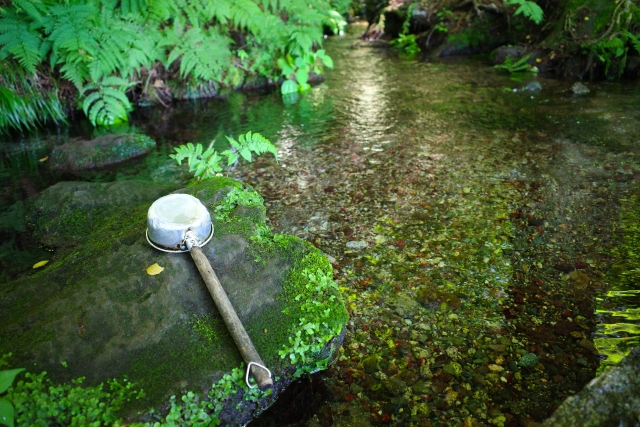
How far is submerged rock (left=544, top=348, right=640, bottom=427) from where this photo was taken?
1667 mm

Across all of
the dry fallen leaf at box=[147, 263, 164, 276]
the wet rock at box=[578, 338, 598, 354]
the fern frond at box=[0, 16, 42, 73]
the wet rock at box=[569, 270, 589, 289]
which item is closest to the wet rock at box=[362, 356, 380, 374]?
the wet rock at box=[578, 338, 598, 354]

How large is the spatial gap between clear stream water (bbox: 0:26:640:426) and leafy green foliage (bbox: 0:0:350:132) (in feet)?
2.22

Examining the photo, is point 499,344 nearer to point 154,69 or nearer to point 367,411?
point 367,411

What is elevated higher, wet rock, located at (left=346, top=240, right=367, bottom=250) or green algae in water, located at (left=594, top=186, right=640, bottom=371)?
green algae in water, located at (left=594, top=186, right=640, bottom=371)

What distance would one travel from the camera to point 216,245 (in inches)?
111

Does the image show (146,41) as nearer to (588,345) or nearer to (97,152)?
(97,152)

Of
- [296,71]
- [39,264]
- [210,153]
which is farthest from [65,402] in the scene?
[296,71]

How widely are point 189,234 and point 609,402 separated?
2.17 meters

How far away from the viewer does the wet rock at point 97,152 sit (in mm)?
5551

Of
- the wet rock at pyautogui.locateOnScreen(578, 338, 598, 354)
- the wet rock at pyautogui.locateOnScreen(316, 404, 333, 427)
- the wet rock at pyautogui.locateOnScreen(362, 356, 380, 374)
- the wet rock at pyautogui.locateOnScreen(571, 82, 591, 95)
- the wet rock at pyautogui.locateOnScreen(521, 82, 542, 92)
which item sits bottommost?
the wet rock at pyautogui.locateOnScreen(316, 404, 333, 427)

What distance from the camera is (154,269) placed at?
8.61 feet

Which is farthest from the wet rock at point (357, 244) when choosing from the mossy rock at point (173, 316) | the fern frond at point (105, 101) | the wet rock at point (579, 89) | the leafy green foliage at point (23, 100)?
the leafy green foliage at point (23, 100)

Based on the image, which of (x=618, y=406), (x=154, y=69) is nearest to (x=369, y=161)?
(x=618, y=406)

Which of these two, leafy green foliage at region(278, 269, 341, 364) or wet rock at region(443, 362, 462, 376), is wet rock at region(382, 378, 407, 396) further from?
leafy green foliage at region(278, 269, 341, 364)
